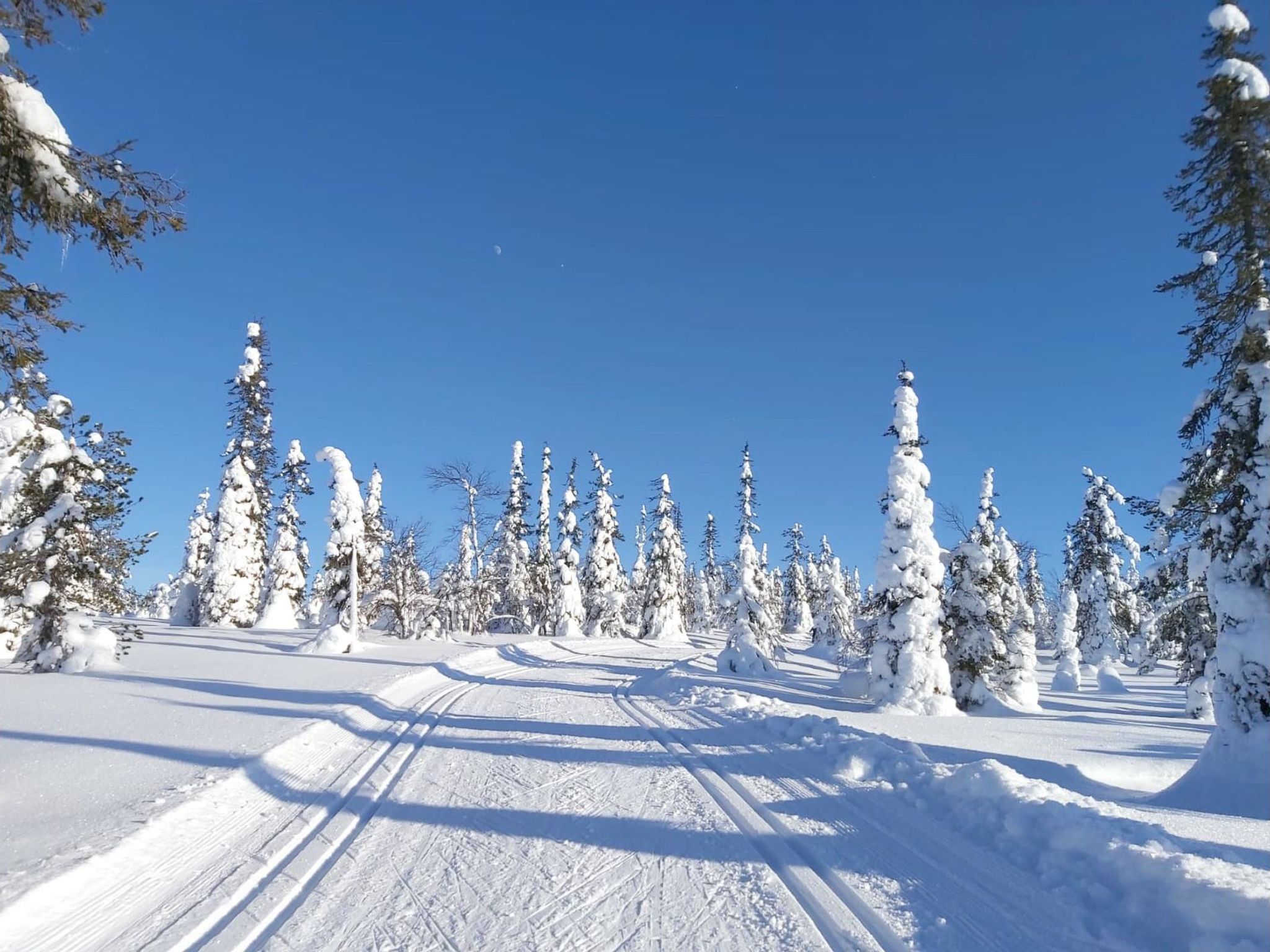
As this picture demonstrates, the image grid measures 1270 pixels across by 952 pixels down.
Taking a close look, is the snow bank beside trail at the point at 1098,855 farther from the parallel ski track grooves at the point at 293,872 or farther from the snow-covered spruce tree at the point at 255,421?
the snow-covered spruce tree at the point at 255,421

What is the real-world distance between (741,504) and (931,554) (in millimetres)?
19853

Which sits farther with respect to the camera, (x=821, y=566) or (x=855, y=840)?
(x=821, y=566)

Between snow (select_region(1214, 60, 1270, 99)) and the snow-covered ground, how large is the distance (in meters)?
11.5

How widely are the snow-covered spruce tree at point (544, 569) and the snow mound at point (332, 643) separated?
64.6 feet

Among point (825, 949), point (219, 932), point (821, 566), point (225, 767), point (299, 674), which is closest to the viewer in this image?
point (825, 949)

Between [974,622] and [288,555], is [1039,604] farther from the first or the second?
[288,555]

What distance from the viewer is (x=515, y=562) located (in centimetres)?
4975

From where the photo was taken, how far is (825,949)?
3955 mm

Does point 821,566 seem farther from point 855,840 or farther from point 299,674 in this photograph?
point 855,840

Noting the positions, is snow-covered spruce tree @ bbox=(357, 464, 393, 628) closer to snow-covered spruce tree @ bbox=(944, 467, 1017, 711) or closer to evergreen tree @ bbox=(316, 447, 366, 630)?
evergreen tree @ bbox=(316, 447, 366, 630)

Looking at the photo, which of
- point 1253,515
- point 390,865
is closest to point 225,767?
point 390,865

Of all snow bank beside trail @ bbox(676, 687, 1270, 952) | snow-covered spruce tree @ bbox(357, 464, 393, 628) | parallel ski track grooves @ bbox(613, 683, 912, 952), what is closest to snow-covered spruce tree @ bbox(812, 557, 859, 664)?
snow-covered spruce tree @ bbox(357, 464, 393, 628)

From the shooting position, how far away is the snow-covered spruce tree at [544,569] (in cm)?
4725

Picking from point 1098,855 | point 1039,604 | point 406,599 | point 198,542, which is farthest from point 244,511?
point 1039,604
